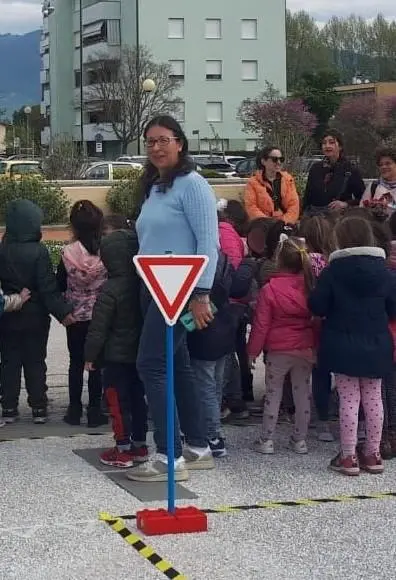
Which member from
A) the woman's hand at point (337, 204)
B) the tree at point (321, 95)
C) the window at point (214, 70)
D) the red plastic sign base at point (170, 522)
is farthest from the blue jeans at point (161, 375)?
the window at point (214, 70)

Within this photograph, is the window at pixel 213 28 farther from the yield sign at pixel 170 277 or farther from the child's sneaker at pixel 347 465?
the yield sign at pixel 170 277

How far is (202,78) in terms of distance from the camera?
73.4 meters

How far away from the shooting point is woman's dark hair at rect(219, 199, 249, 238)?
770cm

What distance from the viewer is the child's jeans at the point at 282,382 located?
6750mm

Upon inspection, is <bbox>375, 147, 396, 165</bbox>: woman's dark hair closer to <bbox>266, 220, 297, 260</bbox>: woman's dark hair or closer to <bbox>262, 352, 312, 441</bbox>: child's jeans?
<bbox>266, 220, 297, 260</bbox>: woman's dark hair

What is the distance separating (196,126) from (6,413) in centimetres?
6623

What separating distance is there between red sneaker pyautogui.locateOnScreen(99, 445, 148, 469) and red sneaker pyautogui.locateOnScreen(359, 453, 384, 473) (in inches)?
54.0

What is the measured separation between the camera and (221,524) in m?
5.38

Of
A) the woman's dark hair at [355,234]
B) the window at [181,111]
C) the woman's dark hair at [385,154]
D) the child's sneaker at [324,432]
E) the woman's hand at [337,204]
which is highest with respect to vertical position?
the window at [181,111]

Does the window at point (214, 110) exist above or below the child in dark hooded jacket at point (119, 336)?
above

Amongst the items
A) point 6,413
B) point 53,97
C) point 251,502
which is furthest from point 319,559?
point 53,97

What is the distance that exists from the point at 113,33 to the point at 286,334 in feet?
235

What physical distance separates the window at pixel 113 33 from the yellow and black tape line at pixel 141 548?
71.8 m

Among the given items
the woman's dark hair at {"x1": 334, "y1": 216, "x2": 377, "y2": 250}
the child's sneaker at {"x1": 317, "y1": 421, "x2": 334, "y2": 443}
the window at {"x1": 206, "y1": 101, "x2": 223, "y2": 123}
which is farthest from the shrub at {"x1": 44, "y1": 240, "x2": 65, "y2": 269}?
the window at {"x1": 206, "y1": 101, "x2": 223, "y2": 123}
